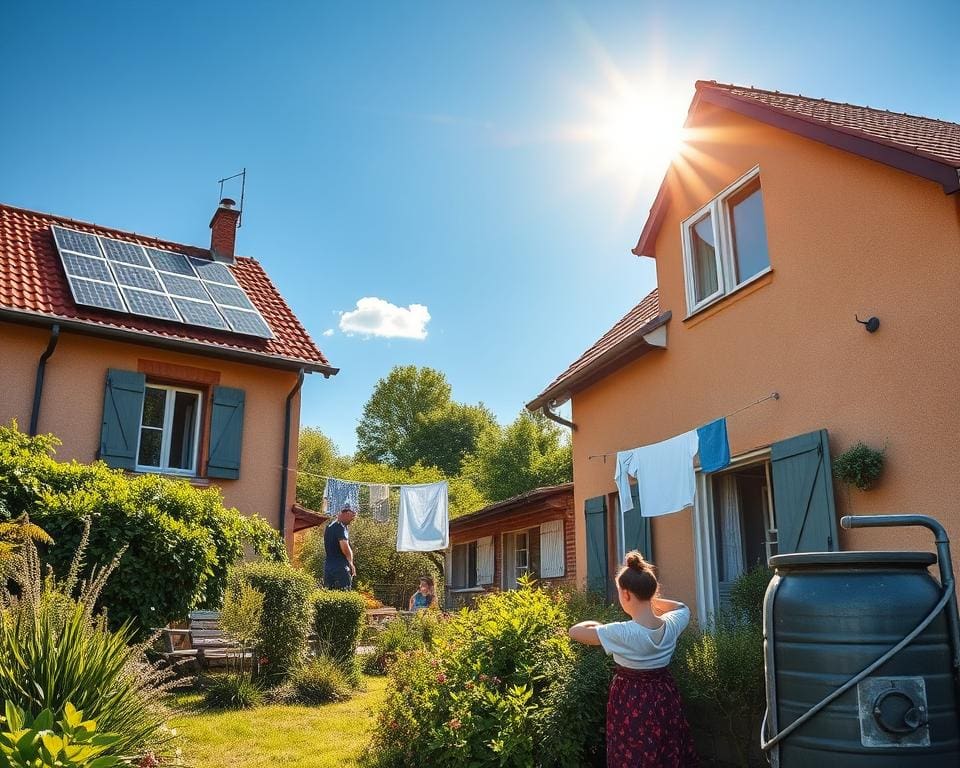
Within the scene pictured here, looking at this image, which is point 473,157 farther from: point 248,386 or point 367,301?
point 367,301

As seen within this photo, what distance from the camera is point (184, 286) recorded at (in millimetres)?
12953

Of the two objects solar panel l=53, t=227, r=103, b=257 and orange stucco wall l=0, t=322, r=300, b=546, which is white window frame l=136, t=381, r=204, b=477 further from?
solar panel l=53, t=227, r=103, b=257

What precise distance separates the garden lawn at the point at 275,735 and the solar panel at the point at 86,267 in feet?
23.4

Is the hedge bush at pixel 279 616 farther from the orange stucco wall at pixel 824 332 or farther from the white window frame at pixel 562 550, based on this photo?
the white window frame at pixel 562 550

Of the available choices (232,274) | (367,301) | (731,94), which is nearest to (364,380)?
(367,301)

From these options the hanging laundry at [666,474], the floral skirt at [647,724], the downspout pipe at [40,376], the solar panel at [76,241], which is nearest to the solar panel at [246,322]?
the solar panel at [76,241]

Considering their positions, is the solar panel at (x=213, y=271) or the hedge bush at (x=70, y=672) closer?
the hedge bush at (x=70, y=672)

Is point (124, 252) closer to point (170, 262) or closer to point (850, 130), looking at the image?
point (170, 262)

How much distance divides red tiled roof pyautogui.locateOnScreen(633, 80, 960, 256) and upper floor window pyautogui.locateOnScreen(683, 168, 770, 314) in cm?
60

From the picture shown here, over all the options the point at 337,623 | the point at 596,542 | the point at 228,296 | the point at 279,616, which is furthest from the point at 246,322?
the point at 596,542

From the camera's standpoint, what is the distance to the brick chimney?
14802mm

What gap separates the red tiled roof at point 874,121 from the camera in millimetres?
5645

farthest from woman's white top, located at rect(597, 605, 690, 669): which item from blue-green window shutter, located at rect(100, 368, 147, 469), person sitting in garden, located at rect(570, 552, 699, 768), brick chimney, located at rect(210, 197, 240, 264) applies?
brick chimney, located at rect(210, 197, 240, 264)

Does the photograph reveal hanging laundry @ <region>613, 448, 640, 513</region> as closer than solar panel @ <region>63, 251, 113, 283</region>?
Yes
